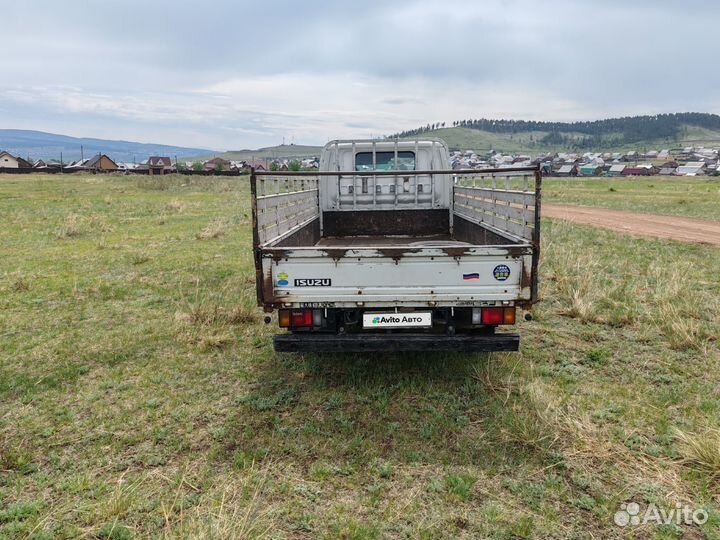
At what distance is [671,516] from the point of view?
9.77ft

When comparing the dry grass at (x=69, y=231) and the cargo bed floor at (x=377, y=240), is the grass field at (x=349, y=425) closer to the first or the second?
the cargo bed floor at (x=377, y=240)

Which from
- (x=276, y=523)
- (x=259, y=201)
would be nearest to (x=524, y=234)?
(x=259, y=201)

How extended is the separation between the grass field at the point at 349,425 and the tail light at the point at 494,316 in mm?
671

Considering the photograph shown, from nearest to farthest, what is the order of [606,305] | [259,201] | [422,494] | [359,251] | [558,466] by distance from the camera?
[422,494] < [558,466] < [359,251] < [259,201] < [606,305]

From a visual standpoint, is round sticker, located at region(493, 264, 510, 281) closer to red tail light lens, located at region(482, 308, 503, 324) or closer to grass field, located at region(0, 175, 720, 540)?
red tail light lens, located at region(482, 308, 503, 324)

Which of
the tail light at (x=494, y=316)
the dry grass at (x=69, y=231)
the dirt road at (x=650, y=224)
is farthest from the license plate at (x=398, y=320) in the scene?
the dry grass at (x=69, y=231)

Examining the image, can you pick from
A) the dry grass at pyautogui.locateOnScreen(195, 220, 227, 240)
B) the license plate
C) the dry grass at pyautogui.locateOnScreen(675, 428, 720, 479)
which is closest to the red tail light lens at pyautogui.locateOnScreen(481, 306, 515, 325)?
the license plate

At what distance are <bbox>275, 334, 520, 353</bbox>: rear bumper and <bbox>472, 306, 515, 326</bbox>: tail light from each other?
124 millimetres

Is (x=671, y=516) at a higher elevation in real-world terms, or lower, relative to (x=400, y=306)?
lower

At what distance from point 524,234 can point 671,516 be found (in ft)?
8.22

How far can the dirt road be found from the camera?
13227 millimetres

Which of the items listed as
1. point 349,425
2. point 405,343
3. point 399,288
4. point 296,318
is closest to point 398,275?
point 399,288

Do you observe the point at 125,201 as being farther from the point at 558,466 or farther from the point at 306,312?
the point at 558,466

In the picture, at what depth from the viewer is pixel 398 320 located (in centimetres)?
439
